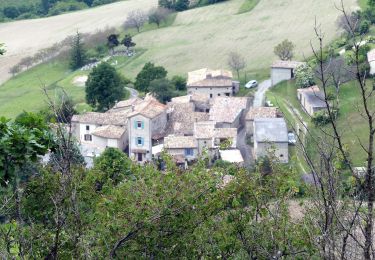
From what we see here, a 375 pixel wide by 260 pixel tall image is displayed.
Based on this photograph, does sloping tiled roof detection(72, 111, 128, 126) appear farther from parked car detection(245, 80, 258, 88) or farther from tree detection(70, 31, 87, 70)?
tree detection(70, 31, 87, 70)

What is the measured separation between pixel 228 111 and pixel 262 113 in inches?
69.6

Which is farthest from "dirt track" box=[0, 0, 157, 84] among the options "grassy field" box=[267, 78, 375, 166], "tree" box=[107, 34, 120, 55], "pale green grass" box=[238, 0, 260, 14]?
"grassy field" box=[267, 78, 375, 166]

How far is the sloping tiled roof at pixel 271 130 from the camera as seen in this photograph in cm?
2997

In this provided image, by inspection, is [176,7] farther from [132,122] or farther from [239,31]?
[132,122]

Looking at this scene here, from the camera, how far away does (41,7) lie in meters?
71.4

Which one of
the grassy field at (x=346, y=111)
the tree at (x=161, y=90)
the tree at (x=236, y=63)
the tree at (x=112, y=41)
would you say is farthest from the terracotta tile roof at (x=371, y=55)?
the tree at (x=112, y=41)

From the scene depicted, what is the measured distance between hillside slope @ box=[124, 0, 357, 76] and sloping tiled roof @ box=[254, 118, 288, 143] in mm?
12543

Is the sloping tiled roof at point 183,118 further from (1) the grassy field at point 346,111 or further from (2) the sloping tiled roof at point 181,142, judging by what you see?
(1) the grassy field at point 346,111

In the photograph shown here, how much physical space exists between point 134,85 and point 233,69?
20.1 ft

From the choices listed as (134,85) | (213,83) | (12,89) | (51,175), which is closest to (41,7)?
(12,89)

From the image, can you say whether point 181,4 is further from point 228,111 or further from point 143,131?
point 143,131

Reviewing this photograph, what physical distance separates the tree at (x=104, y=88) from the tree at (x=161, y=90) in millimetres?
1926

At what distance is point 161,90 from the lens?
38.8 metres

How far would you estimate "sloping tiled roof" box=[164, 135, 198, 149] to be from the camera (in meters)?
30.8
